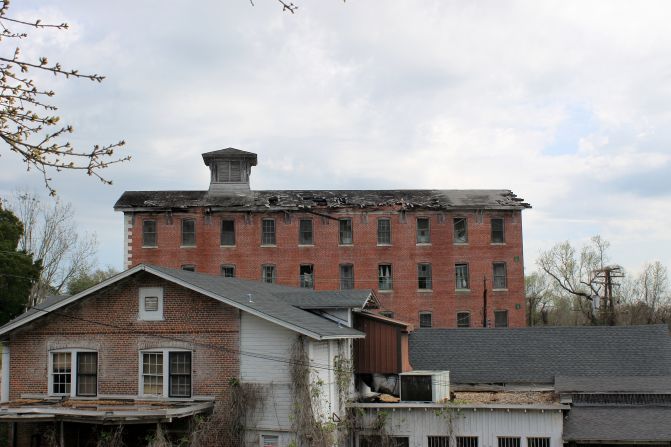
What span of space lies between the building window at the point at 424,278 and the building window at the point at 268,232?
9666mm

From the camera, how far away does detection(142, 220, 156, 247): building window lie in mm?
46094

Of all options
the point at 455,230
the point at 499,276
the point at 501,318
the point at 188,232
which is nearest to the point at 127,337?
the point at 188,232

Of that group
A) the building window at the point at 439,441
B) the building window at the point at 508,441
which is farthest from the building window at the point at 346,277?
the building window at the point at 508,441

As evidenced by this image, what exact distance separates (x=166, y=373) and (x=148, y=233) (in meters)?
26.3

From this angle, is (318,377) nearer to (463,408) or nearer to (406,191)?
(463,408)

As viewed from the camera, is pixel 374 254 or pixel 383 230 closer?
pixel 374 254

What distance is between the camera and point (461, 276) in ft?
154

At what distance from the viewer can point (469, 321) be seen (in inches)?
1822

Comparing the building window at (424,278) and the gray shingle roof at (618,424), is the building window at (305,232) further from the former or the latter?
the gray shingle roof at (618,424)

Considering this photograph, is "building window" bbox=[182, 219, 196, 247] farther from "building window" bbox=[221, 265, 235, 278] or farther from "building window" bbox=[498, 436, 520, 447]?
"building window" bbox=[498, 436, 520, 447]

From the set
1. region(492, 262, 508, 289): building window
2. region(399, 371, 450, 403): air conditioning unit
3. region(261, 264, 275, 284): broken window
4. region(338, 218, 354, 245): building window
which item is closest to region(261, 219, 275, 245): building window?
region(261, 264, 275, 284): broken window

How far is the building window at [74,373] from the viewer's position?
21594 millimetres

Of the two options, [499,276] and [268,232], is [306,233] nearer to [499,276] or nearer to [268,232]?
[268,232]

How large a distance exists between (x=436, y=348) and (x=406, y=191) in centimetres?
1865
